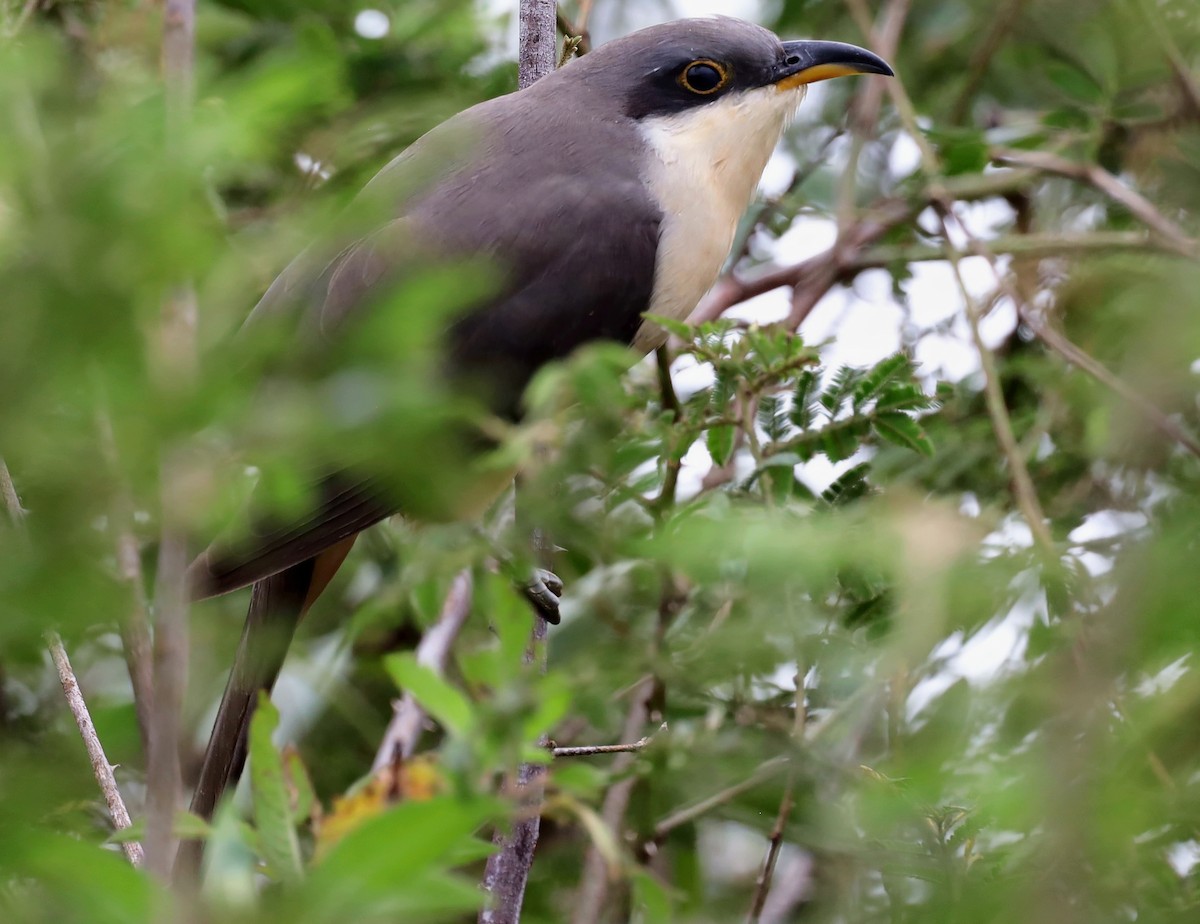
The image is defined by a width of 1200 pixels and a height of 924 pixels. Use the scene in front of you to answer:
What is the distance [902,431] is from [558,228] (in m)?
0.97

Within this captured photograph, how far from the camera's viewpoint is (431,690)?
41.6 inches

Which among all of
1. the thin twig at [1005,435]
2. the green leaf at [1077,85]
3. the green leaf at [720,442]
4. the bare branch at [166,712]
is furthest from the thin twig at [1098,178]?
the bare branch at [166,712]

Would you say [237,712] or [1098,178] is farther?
[1098,178]

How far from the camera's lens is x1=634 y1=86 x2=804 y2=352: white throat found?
2938 mm

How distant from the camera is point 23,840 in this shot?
3.07 ft

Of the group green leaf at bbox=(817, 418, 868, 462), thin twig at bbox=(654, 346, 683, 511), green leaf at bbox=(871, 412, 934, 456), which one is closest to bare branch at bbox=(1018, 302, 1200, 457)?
green leaf at bbox=(871, 412, 934, 456)

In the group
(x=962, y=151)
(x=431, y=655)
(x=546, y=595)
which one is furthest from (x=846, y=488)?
(x=962, y=151)

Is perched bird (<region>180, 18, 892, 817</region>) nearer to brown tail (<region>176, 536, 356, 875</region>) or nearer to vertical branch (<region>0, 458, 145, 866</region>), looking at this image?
brown tail (<region>176, 536, 356, 875</region>)

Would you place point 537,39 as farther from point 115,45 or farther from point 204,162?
point 204,162

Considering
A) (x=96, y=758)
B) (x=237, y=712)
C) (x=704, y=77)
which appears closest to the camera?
(x=96, y=758)

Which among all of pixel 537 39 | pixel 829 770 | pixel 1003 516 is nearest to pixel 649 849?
pixel 829 770

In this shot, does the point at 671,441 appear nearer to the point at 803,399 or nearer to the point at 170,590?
the point at 803,399

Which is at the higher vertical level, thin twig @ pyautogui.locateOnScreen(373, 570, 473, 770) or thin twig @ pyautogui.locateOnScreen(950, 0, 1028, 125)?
thin twig @ pyautogui.locateOnScreen(950, 0, 1028, 125)

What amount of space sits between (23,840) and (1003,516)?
2.25m
